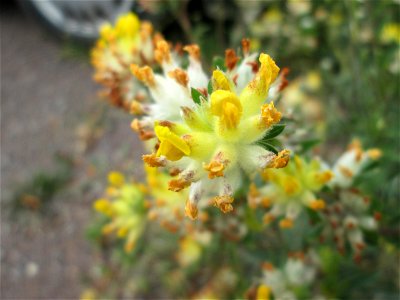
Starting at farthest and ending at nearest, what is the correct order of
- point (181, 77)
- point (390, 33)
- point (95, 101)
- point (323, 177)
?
1. point (95, 101)
2. point (390, 33)
3. point (323, 177)
4. point (181, 77)

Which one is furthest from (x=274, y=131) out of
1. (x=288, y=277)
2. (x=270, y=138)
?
(x=288, y=277)

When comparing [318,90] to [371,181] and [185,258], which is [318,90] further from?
[371,181]

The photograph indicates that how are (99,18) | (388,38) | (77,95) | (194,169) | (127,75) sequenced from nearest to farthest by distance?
(194,169)
(127,75)
(388,38)
(99,18)
(77,95)

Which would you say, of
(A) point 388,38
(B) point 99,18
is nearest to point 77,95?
(B) point 99,18

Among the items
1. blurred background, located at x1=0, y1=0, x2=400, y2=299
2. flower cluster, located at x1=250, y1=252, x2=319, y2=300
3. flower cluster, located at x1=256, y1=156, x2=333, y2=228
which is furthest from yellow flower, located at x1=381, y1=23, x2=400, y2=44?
flower cluster, located at x1=256, y1=156, x2=333, y2=228

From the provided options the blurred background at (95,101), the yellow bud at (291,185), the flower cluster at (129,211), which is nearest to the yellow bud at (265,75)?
the yellow bud at (291,185)

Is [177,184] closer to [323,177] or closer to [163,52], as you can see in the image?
[163,52]

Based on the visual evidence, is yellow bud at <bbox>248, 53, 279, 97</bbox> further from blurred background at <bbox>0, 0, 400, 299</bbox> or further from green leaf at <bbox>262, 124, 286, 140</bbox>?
blurred background at <bbox>0, 0, 400, 299</bbox>
